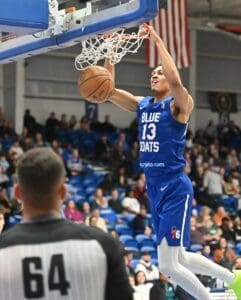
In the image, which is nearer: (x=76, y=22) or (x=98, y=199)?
(x=76, y=22)

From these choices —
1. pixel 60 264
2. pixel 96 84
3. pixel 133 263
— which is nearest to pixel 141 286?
pixel 133 263

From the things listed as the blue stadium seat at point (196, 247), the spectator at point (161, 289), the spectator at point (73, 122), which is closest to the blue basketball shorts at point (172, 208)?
the spectator at point (161, 289)

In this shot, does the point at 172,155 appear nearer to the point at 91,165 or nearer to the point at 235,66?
the point at 91,165

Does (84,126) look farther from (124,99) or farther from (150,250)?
(124,99)

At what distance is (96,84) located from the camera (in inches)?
265

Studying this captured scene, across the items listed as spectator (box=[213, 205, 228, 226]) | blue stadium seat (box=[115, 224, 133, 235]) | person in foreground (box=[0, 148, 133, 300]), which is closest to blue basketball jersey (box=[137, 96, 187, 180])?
person in foreground (box=[0, 148, 133, 300])

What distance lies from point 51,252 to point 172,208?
3.68 m

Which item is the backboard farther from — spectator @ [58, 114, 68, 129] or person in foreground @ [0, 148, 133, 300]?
spectator @ [58, 114, 68, 129]

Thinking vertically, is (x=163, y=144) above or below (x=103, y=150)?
above

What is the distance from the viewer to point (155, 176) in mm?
6371

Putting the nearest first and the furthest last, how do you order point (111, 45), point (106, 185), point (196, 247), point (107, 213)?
point (111, 45) < point (196, 247) < point (107, 213) < point (106, 185)

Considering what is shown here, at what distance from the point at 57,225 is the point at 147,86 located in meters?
21.5

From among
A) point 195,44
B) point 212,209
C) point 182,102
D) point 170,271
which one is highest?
point 195,44

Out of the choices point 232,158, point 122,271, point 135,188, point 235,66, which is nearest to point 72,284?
point 122,271
